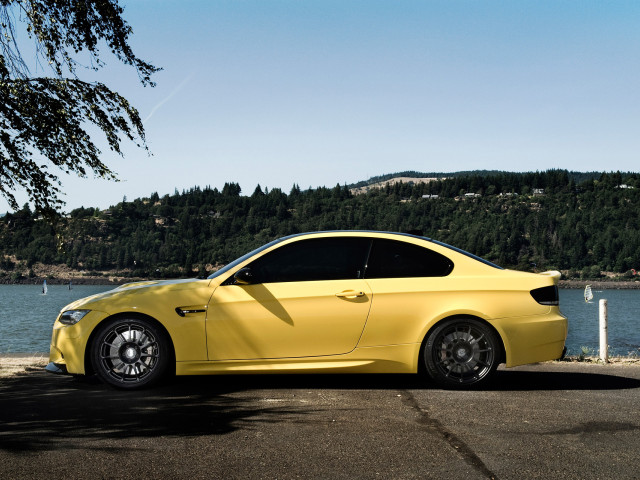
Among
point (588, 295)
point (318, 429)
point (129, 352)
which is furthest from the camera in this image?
point (588, 295)

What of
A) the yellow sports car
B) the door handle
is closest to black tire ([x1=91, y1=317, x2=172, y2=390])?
the yellow sports car

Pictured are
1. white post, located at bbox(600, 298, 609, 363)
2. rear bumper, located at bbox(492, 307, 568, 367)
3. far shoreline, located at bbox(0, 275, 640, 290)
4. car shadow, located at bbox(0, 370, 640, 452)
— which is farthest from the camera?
far shoreline, located at bbox(0, 275, 640, 290)

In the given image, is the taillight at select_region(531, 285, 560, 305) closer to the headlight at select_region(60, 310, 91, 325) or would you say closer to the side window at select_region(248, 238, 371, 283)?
the side window at select_region(248, 238, 371, 283)

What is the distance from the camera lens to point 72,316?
686cm

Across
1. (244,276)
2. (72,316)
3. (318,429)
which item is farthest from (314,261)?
(72,316)

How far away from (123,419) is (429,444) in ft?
7.53

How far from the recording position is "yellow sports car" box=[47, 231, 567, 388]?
6.64 metres

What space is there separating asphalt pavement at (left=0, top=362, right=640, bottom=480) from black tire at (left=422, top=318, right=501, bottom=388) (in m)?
0.16

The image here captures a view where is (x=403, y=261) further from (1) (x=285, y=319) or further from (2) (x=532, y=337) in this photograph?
(2) (x=532, y=337)

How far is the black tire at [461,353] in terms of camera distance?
671cm

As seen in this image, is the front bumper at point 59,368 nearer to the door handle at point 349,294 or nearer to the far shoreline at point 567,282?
the door handle at point 349,294

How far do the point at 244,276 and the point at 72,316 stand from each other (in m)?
1.73

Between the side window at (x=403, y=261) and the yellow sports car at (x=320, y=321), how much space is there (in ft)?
0.04

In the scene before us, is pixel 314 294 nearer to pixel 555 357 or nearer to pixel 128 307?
pixel 128 307
